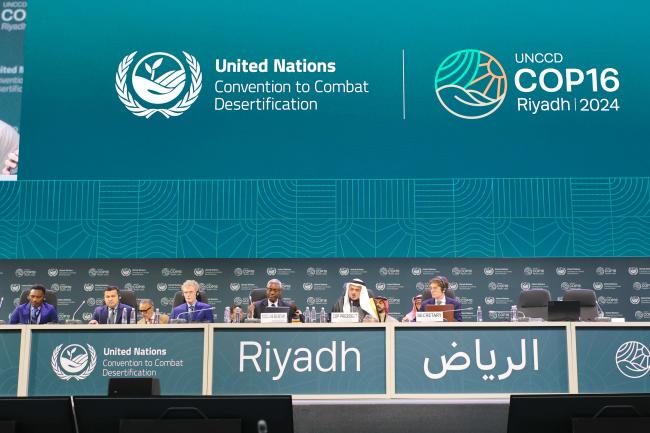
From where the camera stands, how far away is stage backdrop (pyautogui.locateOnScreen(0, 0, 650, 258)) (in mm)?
9391

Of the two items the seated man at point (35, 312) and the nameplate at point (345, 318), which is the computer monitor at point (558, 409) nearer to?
the nameplate at point (345, 318)

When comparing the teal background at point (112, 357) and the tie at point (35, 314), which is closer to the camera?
the teal background at point (112, 357)

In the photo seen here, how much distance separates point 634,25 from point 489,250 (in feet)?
11.0

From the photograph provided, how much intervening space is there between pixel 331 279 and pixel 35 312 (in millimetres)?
3746

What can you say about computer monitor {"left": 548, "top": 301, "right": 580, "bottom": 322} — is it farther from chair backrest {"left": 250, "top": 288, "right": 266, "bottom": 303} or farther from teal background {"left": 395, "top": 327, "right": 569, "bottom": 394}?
chair backrest {"left": 250, "top": 288, "right": 266, "bottom": 303}

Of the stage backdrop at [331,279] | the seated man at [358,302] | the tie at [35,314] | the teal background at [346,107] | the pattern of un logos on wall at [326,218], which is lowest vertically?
the tie at [35,314]

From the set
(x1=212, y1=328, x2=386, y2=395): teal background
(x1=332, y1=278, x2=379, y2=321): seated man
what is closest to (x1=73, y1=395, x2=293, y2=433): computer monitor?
(x1=212, y1=328, x2=386, y2=395): teal background

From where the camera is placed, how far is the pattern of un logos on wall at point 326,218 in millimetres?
9414

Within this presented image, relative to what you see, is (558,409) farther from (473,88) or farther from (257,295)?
(473,88)

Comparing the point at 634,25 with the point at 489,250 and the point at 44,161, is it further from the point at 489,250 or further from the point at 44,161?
the point at 44,161

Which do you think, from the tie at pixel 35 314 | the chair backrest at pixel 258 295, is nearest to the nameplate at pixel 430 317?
the chair backrest at pixel 258 295

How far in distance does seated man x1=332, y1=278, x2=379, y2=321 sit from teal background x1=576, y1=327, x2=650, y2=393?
2036mm

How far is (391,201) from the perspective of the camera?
31.1 feet

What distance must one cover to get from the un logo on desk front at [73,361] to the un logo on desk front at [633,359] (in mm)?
3791
